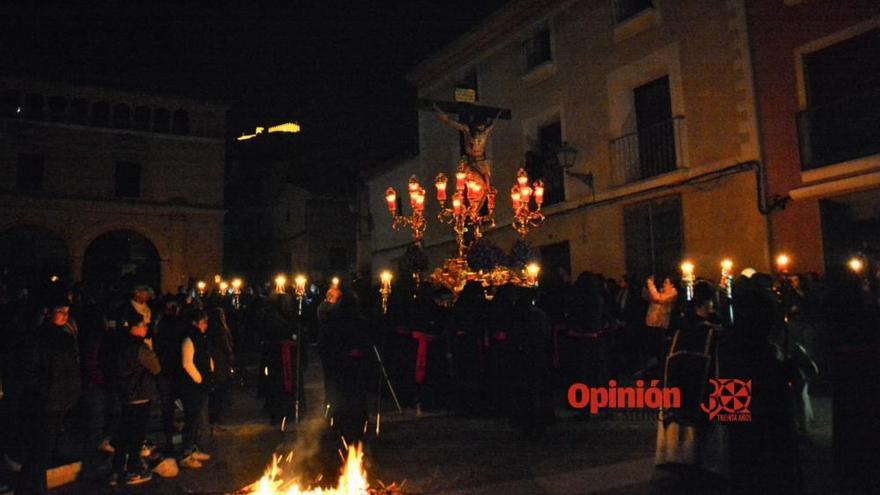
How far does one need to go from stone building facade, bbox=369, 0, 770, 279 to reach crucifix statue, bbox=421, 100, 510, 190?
8.41 feet

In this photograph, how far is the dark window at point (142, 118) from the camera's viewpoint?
27188 mm

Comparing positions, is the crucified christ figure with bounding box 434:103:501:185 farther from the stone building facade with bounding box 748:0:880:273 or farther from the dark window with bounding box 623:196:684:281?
the stone building facade with bounding box 748:0:880:273

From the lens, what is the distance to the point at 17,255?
23.9 metres

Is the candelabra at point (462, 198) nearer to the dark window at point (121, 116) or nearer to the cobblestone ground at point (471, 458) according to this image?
the cobblestone ground at point (471, 458)

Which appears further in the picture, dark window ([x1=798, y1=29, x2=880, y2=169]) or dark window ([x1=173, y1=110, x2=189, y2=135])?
dark window ([x1=173, y1=110, x2=189, y2=135])

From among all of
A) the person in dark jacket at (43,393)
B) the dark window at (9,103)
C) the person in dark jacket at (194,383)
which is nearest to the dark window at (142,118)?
the dark window at (9,103)

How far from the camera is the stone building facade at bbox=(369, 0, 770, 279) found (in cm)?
1160

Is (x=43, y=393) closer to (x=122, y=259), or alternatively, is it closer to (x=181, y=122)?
(x=122, y=259)

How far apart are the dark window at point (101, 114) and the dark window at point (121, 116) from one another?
279 millimetres

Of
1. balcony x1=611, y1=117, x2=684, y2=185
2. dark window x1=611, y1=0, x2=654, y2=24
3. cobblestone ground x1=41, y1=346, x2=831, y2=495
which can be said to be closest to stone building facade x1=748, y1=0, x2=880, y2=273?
balcony x1=611, y1=117, x2=684, y2=185

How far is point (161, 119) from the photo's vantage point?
27.8m

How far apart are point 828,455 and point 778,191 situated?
6.62 m

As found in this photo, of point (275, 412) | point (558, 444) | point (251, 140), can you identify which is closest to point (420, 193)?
point (275, 412)

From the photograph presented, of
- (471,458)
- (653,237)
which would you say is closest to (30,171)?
(653,237)
